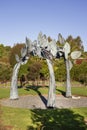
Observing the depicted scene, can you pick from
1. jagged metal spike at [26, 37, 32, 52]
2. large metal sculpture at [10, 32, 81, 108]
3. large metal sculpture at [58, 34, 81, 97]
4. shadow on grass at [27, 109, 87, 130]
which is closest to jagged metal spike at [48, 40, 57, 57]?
large metal sculpture at [10, 32, 81, 108]

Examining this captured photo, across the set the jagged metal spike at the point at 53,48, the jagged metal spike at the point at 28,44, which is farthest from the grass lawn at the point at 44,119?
the jagged metal spike at the point at 28,44

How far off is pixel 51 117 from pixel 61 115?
0.84m

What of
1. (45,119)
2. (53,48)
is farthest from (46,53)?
(45,119)

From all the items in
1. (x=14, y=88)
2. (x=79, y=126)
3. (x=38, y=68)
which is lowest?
(x=79, y=126)

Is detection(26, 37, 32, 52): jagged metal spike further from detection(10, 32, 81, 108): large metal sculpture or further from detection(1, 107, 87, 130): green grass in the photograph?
detection(1, 107, 87, 130): green grass

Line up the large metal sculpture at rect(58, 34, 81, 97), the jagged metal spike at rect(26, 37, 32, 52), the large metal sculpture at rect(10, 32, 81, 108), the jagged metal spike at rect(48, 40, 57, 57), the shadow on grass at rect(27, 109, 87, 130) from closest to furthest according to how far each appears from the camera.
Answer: the shadow on grass at rect(27, 109, 87, 130), the large metal sculpture at rect(10, 32, 81, 108), the jagged metal spike at rect(48, 40, 57, 57), the jagged metal spike at rect(26, 37, 32, 52), the large metal sculpture at rect(58, 34, 81, 97)

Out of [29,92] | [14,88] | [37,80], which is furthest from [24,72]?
[14,88]

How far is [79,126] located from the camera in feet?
45.2

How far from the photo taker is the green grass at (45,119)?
13562mm

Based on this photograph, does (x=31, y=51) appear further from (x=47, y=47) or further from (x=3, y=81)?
(x=3, y=81)

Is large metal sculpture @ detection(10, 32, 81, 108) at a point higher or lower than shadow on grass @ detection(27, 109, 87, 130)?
higher

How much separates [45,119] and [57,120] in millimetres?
658

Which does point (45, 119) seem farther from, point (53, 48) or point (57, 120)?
point (53, 48)

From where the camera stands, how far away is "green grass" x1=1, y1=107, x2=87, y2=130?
1356 centimetres
